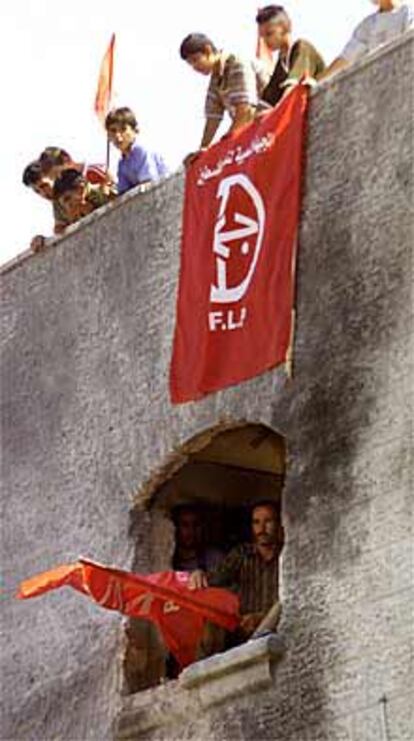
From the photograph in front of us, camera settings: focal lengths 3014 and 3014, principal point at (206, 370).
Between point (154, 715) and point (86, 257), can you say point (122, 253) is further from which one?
point (154, 715)

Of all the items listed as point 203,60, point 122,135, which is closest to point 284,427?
point 203,60

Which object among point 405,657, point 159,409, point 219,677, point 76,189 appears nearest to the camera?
point 405,657

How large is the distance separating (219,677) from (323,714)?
981 mm

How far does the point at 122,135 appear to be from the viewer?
63.4 ft

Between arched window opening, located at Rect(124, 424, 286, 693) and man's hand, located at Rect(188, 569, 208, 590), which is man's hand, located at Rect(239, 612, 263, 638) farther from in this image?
man's hand, located at Rect(188, 569, 208, 590)

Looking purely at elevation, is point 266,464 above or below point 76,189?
below

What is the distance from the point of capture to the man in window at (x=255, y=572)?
17.7m

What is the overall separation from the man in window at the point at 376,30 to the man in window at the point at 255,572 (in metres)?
2.69

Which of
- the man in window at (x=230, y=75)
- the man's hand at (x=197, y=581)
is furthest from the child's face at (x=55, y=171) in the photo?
the man's hand at (x=197, y=581)

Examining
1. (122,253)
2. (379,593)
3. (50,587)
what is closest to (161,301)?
(122,253)

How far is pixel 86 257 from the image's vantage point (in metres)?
19.6

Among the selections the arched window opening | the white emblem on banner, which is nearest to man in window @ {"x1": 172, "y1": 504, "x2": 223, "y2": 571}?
the arched window opening

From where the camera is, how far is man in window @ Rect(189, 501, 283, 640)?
57.9ft

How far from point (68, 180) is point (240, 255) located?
2173 millimetres
